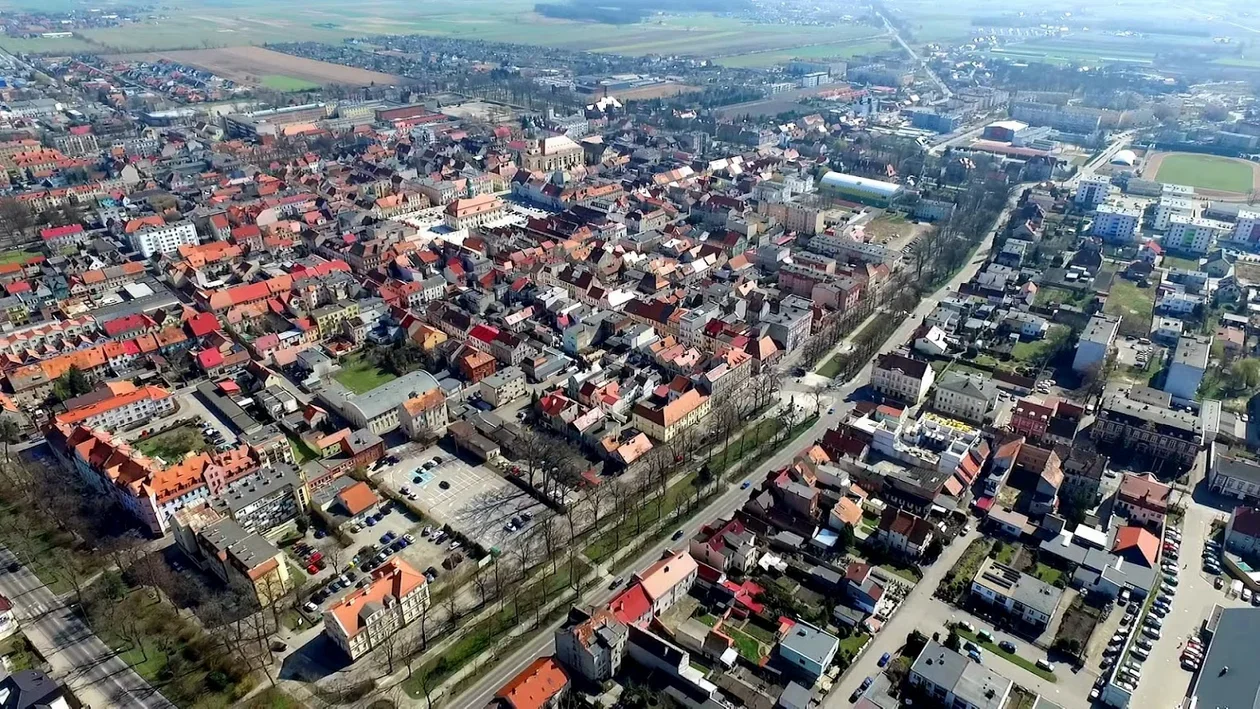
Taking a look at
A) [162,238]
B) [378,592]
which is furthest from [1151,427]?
[162,238]

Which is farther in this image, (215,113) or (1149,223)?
(215,113)

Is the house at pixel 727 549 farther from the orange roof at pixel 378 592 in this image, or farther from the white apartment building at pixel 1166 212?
the white apartment building at pixel 1166 212

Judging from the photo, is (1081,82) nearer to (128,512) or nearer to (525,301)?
(525,301)

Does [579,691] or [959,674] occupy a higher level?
[959,674]

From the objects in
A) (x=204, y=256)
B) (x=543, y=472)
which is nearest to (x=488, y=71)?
(x=204, y=256)

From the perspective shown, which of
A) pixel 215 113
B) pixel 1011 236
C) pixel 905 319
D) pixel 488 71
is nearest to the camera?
pixel 905 319

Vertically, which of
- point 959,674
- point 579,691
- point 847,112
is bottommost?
point 579,691

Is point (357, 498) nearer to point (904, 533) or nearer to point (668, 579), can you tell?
point (668, 579)

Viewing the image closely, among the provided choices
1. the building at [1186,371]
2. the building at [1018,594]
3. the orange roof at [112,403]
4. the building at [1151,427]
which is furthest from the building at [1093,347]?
the orange roof at [112,403]

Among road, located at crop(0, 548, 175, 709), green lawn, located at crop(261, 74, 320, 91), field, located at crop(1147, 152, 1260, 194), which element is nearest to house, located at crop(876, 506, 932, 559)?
road, located at crop(0, 548, 175, 709)
